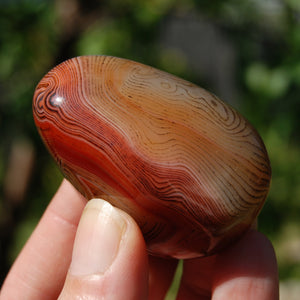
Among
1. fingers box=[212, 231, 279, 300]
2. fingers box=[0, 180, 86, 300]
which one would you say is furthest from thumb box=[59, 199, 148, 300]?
fingers box=[0, 180, 86, 300]

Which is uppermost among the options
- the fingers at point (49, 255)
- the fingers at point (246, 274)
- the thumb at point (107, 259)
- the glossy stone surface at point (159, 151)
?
the glossy stone surface at point (159, 151)

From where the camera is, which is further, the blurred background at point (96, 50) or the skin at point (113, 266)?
the blurred background at point (96, 50)

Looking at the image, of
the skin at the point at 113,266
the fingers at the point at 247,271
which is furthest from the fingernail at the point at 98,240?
the fingers at the point at 247,271

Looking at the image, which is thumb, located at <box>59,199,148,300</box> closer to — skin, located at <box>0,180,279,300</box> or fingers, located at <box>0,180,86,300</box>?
skin, located at <box>0,180,279,300</box>

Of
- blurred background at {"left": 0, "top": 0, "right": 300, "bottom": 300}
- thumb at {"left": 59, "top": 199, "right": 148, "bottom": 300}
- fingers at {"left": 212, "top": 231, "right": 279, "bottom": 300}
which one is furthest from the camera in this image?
blurred background at {"left": 0, "top": 0, "right": 300, "bottom": 300}

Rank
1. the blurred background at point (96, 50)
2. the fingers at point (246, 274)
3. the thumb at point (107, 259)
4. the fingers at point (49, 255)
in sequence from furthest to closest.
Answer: the blurred background at point (96, 50)
the fingers at point (49, 255)
the fingers at point (246, 274)
the thumb at point (107, 259)

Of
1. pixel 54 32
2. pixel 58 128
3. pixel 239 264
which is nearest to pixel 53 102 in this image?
pixel 58 128

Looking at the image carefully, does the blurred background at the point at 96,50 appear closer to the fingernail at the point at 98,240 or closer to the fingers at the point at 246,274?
the fingers at the point at 246,274

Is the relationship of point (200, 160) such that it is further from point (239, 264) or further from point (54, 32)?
point (54, 32)
